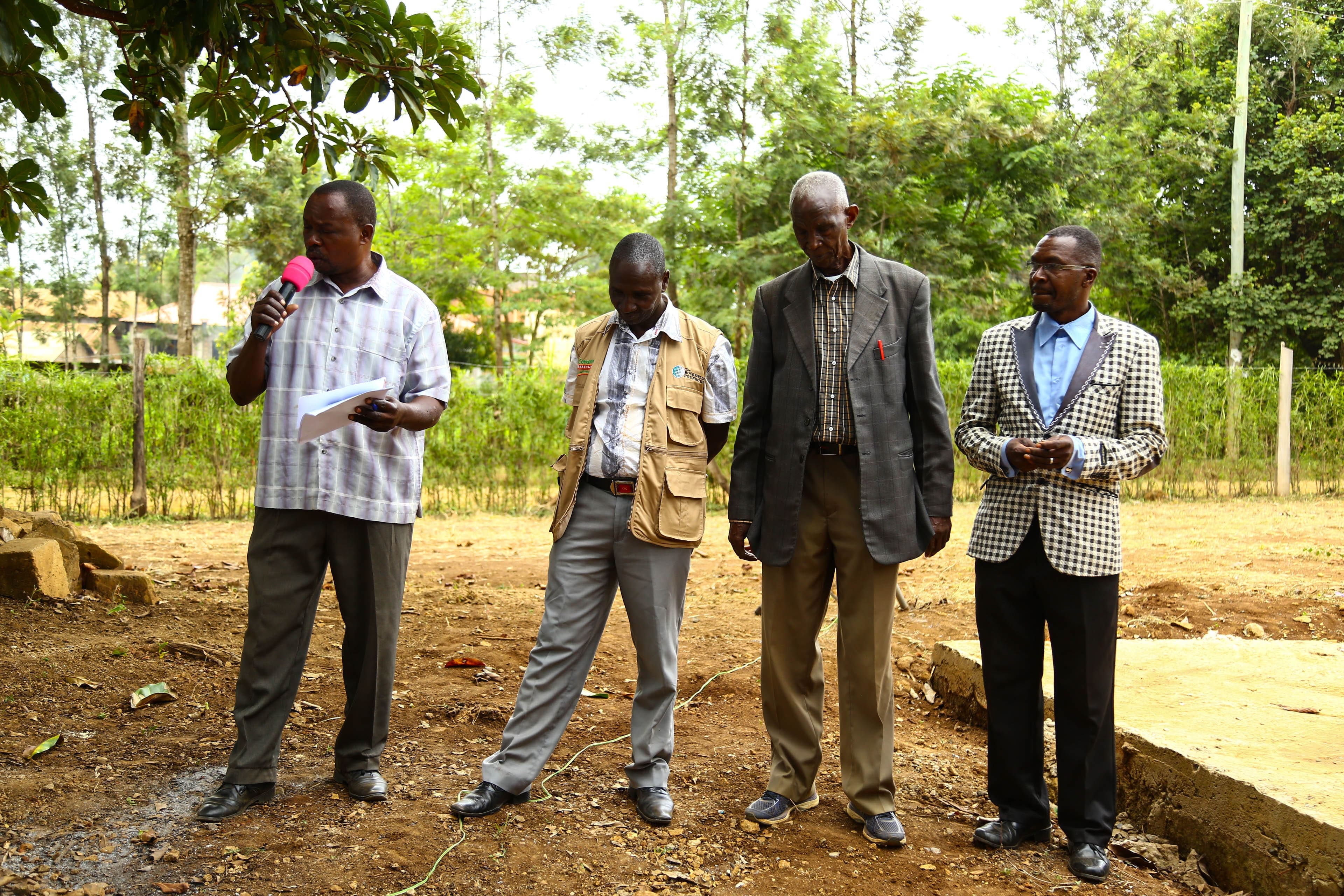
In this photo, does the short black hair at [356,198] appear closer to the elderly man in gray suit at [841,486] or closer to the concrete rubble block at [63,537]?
the elderly man in gray suit at [841,486]

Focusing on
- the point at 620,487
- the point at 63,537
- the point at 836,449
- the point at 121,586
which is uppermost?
the point at 836,449

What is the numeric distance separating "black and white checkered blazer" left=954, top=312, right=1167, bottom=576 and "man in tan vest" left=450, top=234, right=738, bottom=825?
90 centimetres

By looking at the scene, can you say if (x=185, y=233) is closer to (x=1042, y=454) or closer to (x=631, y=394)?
(x=631, y=394)

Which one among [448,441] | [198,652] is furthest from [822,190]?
[448,441]

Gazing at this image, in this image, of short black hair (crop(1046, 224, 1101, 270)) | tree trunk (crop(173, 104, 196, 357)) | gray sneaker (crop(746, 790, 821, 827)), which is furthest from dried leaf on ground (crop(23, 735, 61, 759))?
tree trunk (crop(173, 104, 196, 357))

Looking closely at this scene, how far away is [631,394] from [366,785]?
156 cm

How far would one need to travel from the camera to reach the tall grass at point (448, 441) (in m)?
11.1

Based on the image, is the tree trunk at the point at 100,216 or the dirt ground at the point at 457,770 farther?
the tree trunk at the point at 100,216

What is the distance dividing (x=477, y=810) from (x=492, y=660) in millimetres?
1990

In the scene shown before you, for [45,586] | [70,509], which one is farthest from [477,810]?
[70,509]

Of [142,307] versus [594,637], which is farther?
[142,307]

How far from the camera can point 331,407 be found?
2.99 metres

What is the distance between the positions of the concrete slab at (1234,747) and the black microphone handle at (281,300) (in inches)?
128

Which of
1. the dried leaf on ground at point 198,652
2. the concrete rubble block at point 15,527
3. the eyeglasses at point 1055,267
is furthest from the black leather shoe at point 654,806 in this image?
the concrete rubble block at point 15,527
